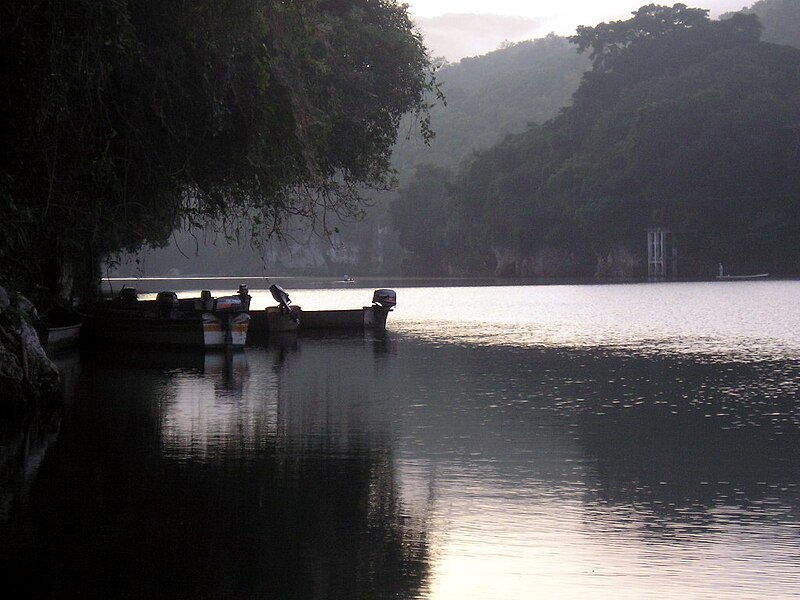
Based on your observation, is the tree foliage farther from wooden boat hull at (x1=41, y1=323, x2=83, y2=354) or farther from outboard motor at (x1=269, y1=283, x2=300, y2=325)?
outboard motor at (x1=269, y1=283, x2=300, y2=325)

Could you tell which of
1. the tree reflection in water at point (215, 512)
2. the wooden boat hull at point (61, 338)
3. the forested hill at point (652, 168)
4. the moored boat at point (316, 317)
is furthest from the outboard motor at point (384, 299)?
the forested hill at point (652, 168)

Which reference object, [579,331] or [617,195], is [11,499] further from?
[617,195]

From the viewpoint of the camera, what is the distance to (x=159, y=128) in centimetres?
1403

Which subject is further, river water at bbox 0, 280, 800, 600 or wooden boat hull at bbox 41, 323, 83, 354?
wooden boat hull at bbox 41, 323, 83, 354

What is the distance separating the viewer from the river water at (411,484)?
24.5 feet

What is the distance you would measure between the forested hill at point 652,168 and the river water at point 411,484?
8453 centimetres

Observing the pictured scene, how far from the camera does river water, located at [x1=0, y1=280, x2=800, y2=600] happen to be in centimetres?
747

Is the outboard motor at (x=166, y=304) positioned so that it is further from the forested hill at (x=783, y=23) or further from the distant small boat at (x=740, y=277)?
the forested hill at (x=783, y=23)

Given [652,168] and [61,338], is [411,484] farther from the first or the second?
[652,168]

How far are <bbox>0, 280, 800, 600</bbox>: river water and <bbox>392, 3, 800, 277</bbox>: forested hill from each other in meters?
84.5

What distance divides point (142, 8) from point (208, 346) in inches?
690

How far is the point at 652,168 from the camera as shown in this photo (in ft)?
362

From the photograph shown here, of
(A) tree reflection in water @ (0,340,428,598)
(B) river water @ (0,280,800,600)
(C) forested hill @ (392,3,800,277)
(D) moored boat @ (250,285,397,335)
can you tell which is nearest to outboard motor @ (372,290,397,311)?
(D) moored boat @ (250,285,397,335)

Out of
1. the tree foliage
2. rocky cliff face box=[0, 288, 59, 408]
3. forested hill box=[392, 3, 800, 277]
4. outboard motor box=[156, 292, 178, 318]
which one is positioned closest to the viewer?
the tree foliage
